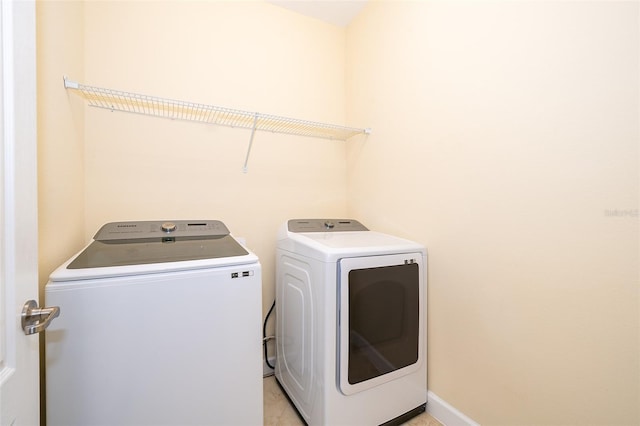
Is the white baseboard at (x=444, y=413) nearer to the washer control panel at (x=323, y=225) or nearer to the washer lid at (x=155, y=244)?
the washer control panel at (x=323, y=225)

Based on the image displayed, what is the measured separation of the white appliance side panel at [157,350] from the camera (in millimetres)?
858

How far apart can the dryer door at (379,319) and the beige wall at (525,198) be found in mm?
144

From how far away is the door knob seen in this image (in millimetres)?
656

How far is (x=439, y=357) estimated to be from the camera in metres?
1.52

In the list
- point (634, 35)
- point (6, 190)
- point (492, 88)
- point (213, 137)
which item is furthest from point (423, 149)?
point (6, 190)

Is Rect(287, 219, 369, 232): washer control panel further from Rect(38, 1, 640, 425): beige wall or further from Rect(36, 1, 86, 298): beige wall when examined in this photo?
Rect(36, 1, 86, 298): beige wall

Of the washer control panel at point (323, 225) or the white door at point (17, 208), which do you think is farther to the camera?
the washer control panel at point (323, 225)

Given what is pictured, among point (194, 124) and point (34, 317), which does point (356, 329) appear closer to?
point (34, 317)

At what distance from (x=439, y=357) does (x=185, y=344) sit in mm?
1352

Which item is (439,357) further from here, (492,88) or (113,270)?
(113,270)

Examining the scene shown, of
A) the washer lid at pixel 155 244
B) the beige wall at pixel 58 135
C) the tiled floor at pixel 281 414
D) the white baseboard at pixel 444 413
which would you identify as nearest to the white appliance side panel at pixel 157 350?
the washer lid at pixel 155 244

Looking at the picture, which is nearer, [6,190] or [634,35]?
[6,190]

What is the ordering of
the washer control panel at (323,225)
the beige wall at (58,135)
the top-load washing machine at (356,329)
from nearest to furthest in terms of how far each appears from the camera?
the beige wall at (58,135)
the top-load washing machine at (356,329)
the washer control panel at (323,225)

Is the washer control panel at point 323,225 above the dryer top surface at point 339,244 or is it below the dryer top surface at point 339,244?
above
